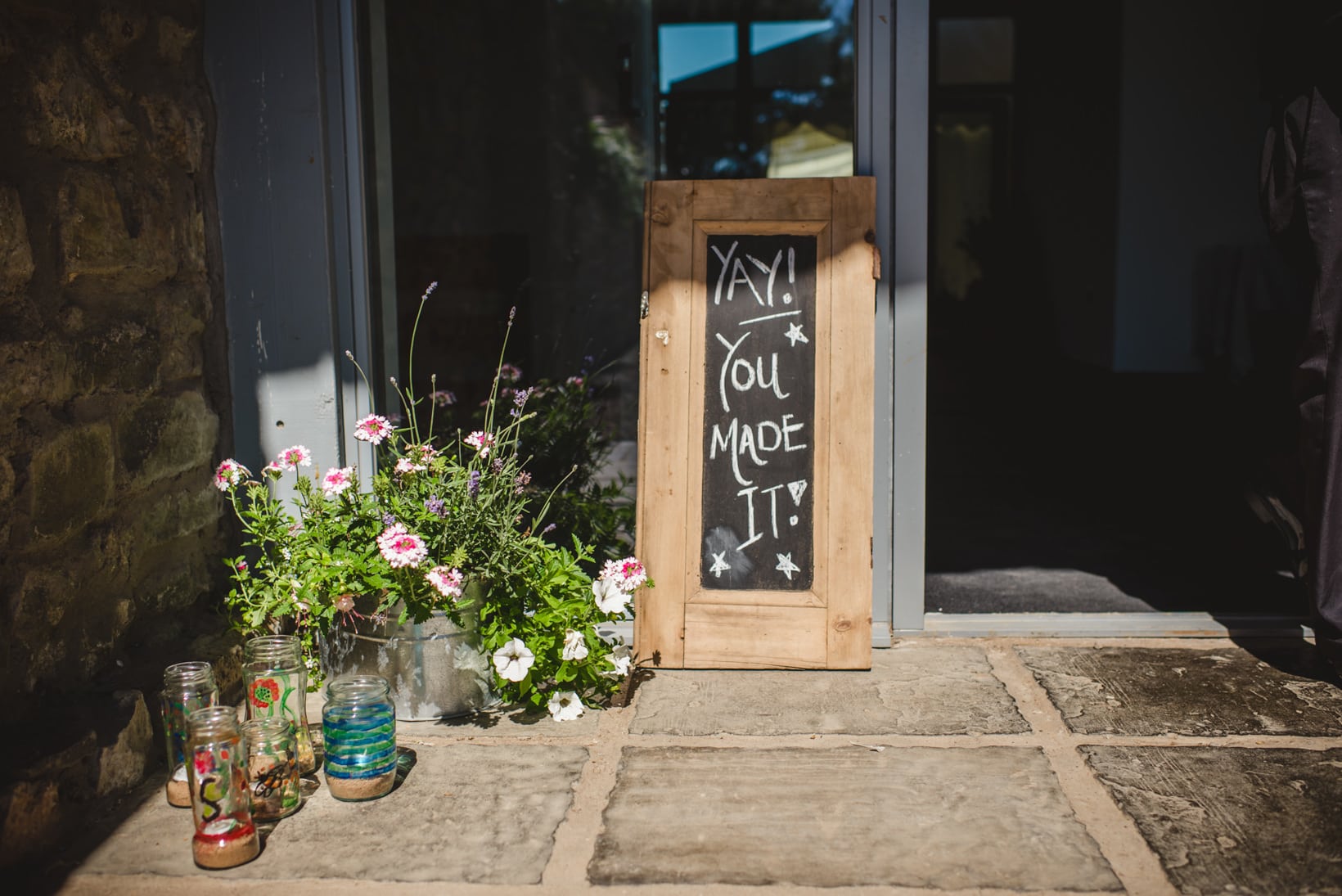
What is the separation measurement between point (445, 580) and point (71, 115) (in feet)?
3.83

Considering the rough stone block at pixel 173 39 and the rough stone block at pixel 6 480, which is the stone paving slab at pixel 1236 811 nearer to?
the rough stone block at pixel 6 480

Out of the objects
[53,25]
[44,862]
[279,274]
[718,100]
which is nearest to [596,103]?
[718,100]

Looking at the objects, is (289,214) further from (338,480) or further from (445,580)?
(445,580)

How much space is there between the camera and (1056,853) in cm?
186

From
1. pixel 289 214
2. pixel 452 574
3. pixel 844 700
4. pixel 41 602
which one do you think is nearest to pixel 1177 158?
pixel 844 700

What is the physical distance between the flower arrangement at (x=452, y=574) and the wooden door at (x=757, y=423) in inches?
9.8

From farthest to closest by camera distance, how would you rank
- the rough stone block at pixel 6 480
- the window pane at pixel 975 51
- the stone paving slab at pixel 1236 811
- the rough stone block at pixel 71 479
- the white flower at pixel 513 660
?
the window pane at pixel 975 51 < the white flower at pixel 513 660 < the rough stone block at pixel 71 479 < the rough stone block at pixel 6 480 < the stone paving slab at pixel 1236 811

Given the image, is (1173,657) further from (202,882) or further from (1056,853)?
(202,882)

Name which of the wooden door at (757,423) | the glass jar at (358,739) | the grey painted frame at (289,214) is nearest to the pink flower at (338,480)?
the grey painted frame at (289,214)

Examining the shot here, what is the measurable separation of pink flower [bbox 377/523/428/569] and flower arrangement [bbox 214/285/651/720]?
0.23 feet

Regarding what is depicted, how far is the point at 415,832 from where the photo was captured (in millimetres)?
1962

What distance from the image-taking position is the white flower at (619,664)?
252 cm

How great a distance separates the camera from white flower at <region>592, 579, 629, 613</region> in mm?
2482

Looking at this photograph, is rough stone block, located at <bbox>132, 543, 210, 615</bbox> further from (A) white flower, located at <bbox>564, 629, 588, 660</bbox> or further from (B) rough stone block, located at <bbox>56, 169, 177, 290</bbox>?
(A) white flower, located at <bbox>564, 629, 588, 660</bbox>
